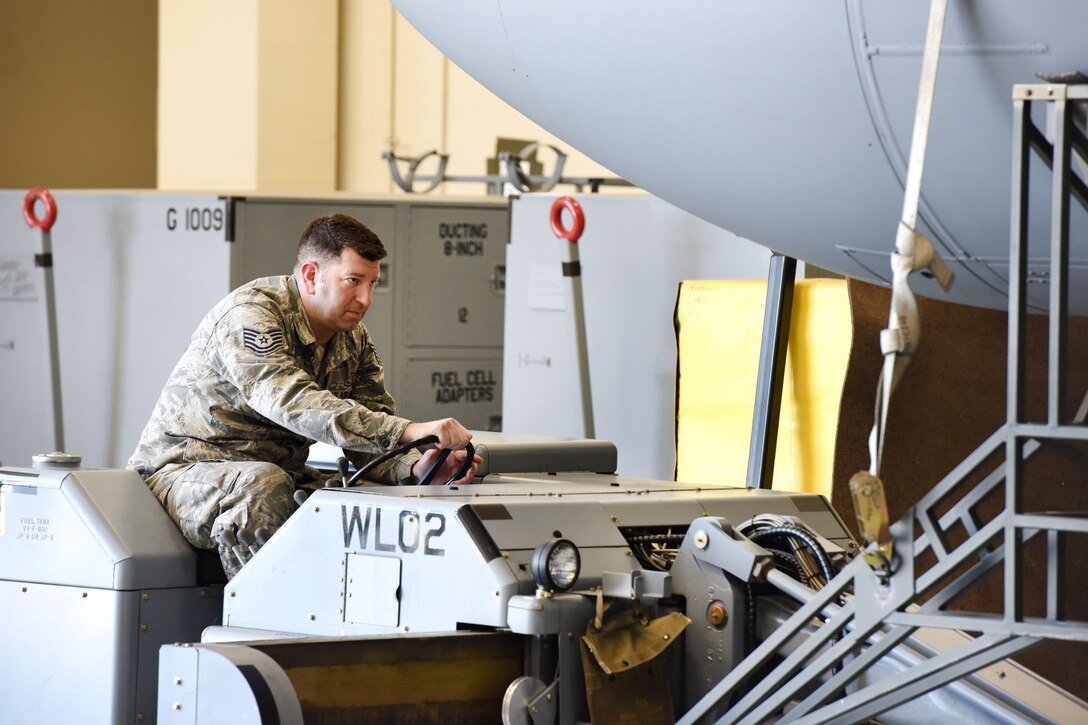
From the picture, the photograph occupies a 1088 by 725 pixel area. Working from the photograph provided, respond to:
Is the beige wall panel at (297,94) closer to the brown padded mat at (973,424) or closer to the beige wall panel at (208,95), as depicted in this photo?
the beige wall panel at (208,95)

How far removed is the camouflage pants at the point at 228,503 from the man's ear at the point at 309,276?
1.48 ft

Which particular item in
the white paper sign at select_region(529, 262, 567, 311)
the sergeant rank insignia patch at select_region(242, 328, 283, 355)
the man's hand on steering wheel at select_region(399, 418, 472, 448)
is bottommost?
the man's hand on steering wheel at select_region(399, 418, 472, 448)

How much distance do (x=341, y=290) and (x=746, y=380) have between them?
165 cm

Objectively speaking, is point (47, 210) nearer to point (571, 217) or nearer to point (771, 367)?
point (571, 217)

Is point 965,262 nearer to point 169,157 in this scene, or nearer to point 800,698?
point 800,698

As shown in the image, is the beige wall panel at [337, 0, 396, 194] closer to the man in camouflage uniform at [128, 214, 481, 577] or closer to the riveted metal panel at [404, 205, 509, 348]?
the riveted metal panel at [404, 205, 509, 348]

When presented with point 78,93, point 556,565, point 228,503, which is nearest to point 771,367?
point 228,503

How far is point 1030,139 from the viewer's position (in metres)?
2.17

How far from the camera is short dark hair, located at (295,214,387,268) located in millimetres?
3678

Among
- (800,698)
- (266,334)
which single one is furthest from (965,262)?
(266,334)

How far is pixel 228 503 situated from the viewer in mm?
3516

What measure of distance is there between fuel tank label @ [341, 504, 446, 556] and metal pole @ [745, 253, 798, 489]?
1.83m

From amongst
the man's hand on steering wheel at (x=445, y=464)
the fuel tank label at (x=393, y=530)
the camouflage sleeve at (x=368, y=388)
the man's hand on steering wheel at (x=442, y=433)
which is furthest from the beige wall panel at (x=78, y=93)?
the fuel tank label at (x=393, y=530)

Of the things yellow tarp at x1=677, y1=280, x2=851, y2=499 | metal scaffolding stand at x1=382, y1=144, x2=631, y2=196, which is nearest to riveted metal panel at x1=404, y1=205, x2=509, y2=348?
metal scaffolding stand at x1=382, y1=144, x2=631, y2=196
